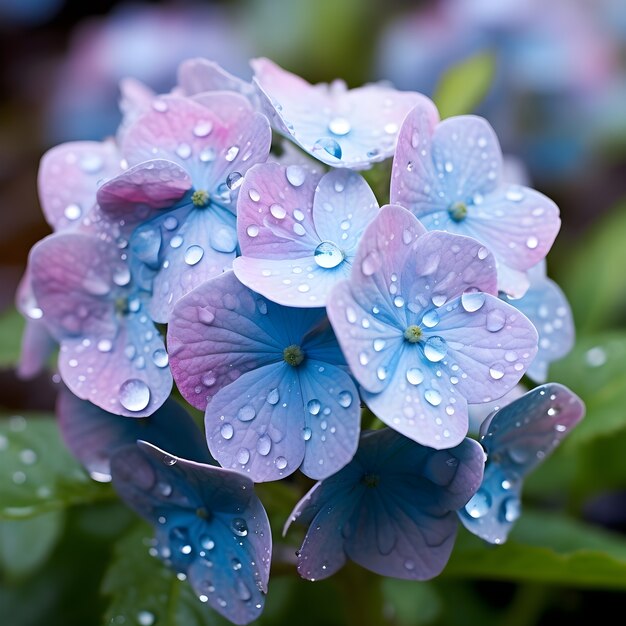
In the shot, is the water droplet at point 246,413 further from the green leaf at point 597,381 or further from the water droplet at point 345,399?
the green leaf at point 597,381

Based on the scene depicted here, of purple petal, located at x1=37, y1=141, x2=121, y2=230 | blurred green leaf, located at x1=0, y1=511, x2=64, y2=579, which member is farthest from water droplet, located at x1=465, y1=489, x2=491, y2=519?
blurred green leaf, located at x1=0, y1=511, x2=64, y2=579

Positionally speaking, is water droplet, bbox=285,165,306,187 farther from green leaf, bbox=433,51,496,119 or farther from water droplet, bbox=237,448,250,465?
green leaf, bbox=433,51,496,119

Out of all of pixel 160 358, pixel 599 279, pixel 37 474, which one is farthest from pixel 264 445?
pixel 599 279

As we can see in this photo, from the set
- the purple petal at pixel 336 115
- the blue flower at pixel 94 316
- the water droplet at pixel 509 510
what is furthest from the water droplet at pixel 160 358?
the water droplet at pixel 509 510

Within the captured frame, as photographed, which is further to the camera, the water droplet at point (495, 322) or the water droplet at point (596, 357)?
the water droplet at point (596, 357)

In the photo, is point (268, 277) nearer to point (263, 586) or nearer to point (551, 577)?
point (263, 586)

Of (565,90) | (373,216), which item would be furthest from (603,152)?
(373,216)
